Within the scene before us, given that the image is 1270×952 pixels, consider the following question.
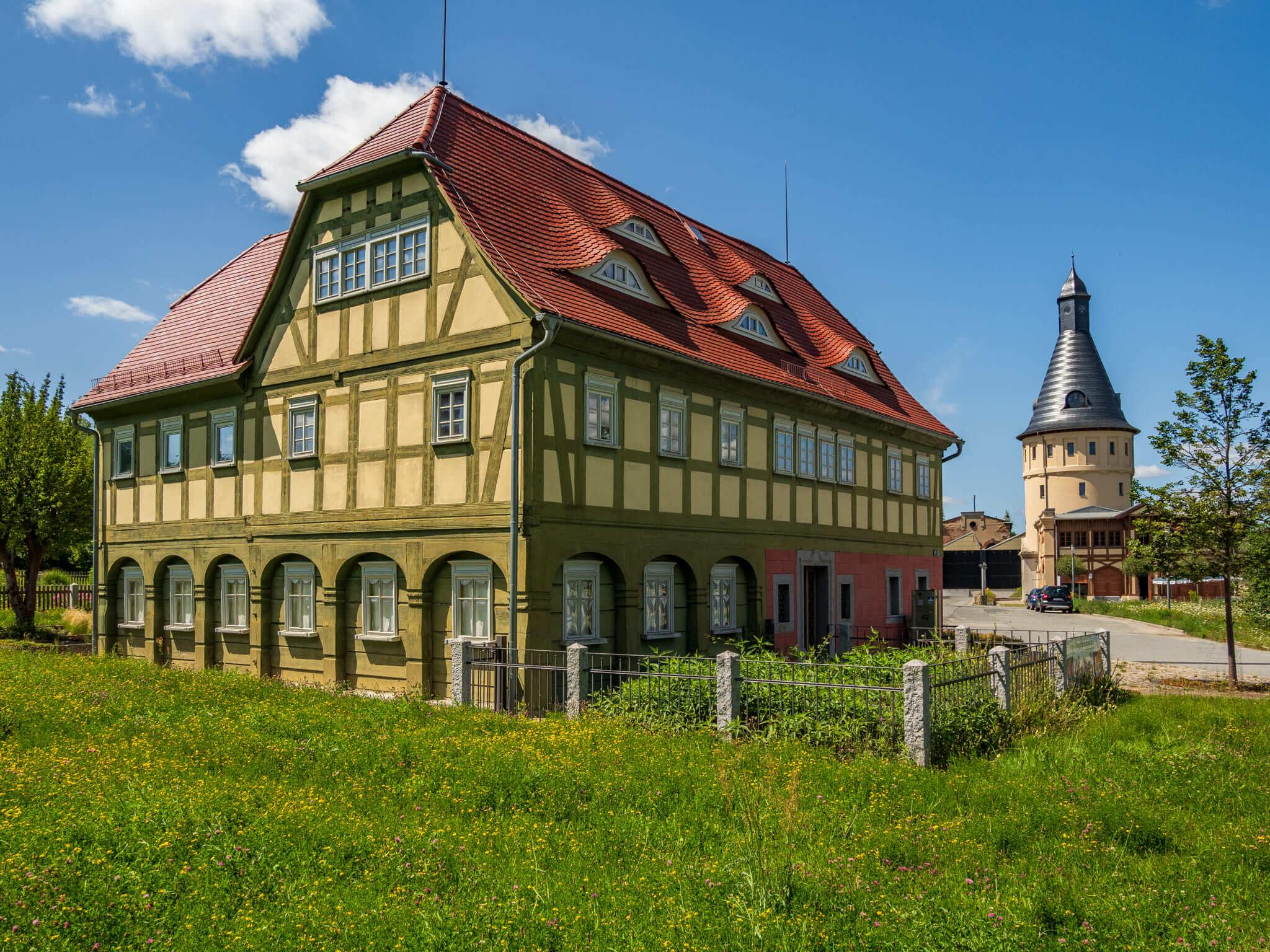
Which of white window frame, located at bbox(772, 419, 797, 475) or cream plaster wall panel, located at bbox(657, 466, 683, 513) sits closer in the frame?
cream plaster wall panel, located at bbox(657, 466, 683, 513)

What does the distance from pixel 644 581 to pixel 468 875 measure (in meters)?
10.5

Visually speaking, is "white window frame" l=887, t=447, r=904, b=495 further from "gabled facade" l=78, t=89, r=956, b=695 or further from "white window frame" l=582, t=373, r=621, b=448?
"white window frame" l=582, t=373, r=621, b=448

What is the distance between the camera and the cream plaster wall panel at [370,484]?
16.8 meters

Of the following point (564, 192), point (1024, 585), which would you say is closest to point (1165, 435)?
point (564, 192)

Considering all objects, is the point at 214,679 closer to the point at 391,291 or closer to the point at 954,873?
the point at 391,291

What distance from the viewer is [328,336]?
1795 centimetres

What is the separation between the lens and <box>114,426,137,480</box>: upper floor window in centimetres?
2223

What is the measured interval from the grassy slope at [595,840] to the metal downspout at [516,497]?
8.74 ft

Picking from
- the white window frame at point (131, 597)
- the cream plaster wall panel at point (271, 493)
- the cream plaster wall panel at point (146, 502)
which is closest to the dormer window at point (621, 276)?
the cream plaster wall panel at point (271, 493)

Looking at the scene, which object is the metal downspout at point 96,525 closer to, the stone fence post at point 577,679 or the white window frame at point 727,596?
the white window frame at point 727,596

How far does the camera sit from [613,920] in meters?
6.05

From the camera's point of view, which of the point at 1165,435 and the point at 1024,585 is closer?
the point at 1165,435

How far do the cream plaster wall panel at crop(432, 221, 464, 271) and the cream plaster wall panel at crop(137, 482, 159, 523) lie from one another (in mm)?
9811

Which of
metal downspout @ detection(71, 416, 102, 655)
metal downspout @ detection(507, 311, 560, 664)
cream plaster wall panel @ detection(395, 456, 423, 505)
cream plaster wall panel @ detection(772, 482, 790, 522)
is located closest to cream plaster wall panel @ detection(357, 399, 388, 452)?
cream plaster wall panel @ detection(395, 456, 423, 505)
